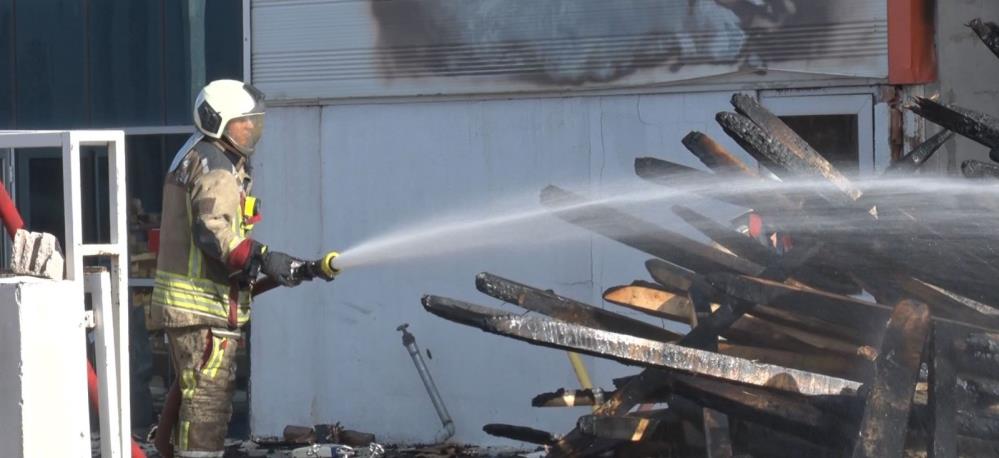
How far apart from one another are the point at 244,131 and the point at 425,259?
249 cm

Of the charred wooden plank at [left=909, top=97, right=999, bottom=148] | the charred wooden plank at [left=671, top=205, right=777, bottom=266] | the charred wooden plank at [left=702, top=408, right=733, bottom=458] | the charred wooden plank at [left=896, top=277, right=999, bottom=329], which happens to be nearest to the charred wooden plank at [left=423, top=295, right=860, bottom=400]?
the charred wooden plank at [left=702, top=408, right=733, bottom=458]

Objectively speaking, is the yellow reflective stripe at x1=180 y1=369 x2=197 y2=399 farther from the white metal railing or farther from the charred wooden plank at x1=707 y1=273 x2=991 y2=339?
the charred wooden plank at x1=707 y1=273 x2=991 y2=339

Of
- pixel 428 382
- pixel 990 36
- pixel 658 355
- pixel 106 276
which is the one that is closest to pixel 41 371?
pixel 106 276

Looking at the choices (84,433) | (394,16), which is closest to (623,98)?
(394,16)

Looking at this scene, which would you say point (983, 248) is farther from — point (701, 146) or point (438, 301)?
point (438, 301)

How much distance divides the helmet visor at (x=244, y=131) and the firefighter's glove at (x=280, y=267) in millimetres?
580

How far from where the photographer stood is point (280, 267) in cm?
609

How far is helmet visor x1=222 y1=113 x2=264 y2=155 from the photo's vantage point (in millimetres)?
6375

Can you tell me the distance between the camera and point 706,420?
451 cm

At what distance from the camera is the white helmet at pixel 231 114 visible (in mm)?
6336

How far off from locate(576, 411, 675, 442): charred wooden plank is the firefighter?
6.32 feet

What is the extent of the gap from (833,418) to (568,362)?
4.04 m

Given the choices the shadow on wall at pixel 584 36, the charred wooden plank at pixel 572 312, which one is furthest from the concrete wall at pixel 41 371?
the shadow on wall at pixel 584 36

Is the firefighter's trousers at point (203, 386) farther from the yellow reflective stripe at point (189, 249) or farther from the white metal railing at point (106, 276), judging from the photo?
the white metal railing at point (106, 276)
